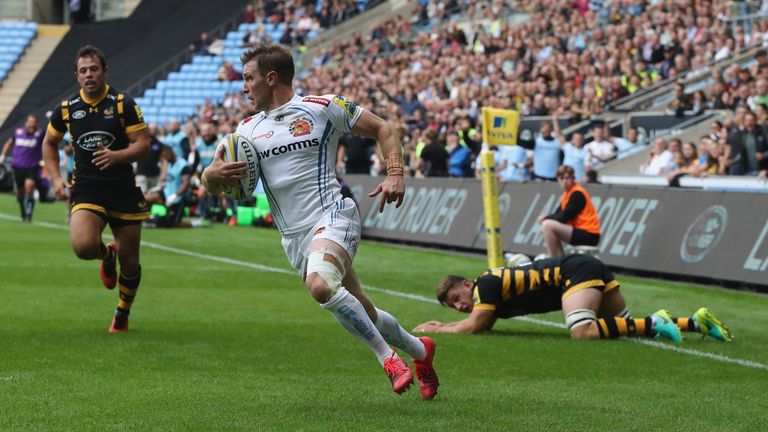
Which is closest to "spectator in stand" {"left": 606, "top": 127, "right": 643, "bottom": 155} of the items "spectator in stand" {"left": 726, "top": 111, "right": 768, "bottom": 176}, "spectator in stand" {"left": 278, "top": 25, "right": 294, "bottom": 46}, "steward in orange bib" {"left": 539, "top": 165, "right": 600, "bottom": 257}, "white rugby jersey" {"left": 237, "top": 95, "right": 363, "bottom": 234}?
"spectator in stand" {"left": 726, "top": 111, "right": 768, "bottom": 176}

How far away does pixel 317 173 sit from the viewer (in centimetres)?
786

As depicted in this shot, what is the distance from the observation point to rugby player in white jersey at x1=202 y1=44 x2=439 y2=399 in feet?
25.5

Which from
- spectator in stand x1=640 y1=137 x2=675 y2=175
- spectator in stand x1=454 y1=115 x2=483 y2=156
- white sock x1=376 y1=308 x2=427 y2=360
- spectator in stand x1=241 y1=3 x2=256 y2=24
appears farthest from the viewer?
spectator in stand x1=241 y1=3 x2=256 y2=24

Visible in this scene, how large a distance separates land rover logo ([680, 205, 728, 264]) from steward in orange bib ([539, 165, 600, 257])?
1197 mm

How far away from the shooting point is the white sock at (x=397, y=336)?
791cm

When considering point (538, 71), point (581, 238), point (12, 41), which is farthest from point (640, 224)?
point (12, 41)

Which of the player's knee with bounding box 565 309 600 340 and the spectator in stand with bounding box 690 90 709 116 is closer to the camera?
the player's knee with bounding box 565 309 600 340

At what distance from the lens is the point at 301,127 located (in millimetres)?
7820

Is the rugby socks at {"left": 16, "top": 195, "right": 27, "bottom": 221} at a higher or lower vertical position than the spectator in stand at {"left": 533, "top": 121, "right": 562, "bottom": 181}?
lower

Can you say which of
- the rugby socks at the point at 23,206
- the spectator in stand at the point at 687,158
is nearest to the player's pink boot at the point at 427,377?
the spectator in stand at the point at 687,158

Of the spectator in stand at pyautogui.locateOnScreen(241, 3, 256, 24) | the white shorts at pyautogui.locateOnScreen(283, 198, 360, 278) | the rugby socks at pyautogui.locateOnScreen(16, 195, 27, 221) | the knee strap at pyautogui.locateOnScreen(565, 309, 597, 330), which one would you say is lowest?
the rugby socks at pyautogui.locateOnScreen(16, 195, 27, 221)

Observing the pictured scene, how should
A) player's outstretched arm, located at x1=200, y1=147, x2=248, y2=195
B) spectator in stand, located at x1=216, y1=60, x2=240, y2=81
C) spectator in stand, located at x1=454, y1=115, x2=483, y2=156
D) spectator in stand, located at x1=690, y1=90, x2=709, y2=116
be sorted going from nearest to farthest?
player's outstretched arm, located at x1=200, y1=147, x2=248, y2=195 < spectator in stand, located at x1=690, y1=90, x2=709, y2=116 < spectator in stand, located at x1=454, y1=115, x2=483, y2=156 < spectator in stand, located at x1=216, y1=60, x2=240, y2=81

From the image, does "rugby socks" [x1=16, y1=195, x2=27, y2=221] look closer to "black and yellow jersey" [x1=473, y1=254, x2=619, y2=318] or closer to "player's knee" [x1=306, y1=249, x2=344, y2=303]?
"black and yellow jersey" [x1=473, y1=254, x2=619, y2=318]

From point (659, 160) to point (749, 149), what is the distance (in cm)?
243
